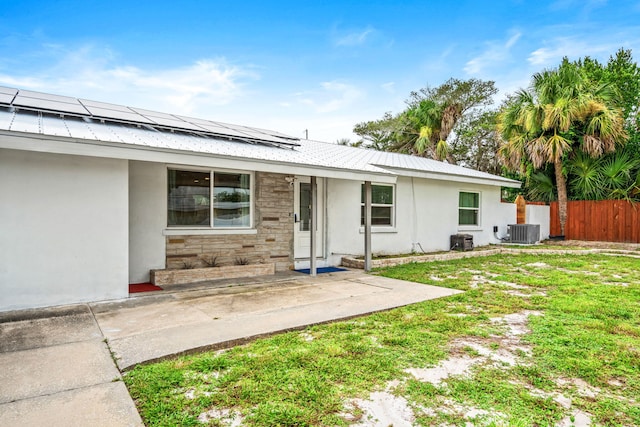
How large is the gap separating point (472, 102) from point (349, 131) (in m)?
9.89

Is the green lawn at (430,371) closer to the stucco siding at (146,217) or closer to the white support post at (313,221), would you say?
the white support post at (313,221)

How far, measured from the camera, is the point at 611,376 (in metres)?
3.20

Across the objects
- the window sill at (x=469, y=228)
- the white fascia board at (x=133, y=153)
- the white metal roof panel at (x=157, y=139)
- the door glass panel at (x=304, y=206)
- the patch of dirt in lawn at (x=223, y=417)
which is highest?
the white metal roof panel at (x=157, y=139)

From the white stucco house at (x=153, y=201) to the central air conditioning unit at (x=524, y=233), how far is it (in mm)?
4838

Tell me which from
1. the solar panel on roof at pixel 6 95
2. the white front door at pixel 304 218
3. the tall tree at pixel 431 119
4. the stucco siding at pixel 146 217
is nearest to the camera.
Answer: the solar panel on roof at pixel 6 95

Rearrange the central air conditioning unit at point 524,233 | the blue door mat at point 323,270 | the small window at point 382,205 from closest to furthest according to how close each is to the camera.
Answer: the blue door mat at point 323,270 < the small window at point 382,205 < the central air conditioning unit at point 524,233

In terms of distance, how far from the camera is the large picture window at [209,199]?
754cm

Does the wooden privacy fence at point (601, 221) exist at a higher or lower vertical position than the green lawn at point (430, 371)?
higher

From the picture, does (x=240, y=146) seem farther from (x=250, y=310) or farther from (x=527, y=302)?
(x=527, y=302)

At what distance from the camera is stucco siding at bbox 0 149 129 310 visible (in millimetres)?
4977

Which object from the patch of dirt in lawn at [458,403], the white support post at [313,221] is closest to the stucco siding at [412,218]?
the white support post at [313,221]

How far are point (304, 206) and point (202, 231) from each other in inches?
105

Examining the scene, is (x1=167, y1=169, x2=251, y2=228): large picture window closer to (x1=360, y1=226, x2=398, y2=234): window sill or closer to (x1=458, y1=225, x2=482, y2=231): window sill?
(x1=360, y1=226, x2=398, y2=234): window sill

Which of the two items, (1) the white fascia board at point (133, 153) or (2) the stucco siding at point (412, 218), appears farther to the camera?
(2) the stucco siding at point (412, 218)
